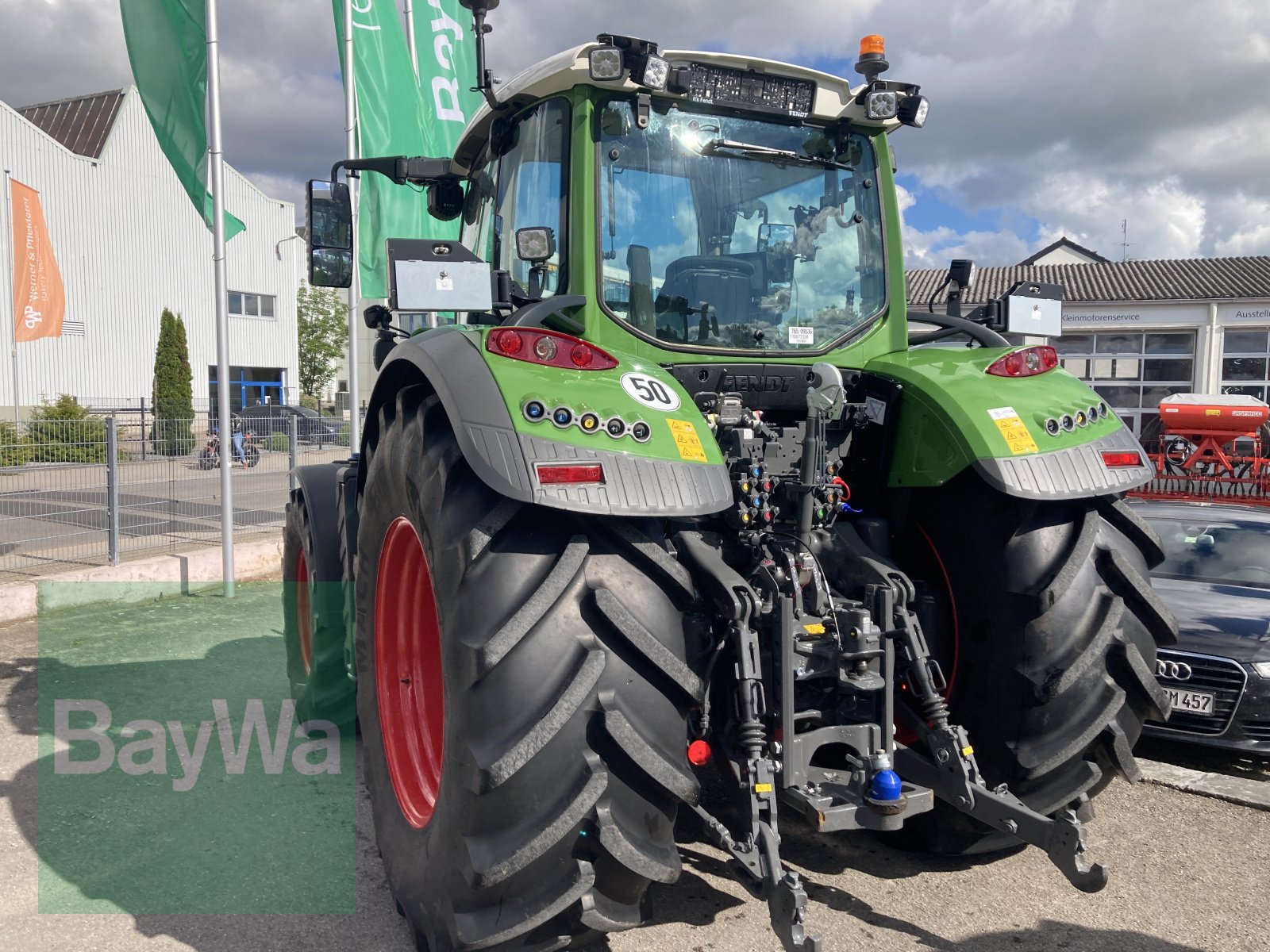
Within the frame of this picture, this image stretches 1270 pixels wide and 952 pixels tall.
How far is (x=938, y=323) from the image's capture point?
4.07 metres

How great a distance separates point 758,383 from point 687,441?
80 centimetres

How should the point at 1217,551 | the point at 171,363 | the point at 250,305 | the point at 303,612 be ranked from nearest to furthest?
the point at 303,612
the point at 1217,551
the point at 171,363
the point at 250,305

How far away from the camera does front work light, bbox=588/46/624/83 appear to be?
10.3 ft

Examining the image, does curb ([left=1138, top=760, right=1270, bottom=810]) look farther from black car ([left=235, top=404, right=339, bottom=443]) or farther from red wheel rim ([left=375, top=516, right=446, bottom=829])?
black car ([left=235, top=404, right=339, bottom=443])

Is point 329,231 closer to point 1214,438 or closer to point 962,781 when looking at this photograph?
point 962,781

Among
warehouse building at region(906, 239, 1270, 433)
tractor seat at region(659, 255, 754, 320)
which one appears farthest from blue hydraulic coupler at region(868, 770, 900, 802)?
warehouse building at region(906, 239, 1270, 433)

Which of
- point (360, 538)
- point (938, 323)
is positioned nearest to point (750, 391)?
point (938, 323)

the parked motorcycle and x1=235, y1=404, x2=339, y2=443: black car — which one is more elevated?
x1=235, y1=404, x2=339, y2=443: black car

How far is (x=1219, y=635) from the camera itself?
17.5 ft

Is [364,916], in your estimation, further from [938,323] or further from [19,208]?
[19,208]

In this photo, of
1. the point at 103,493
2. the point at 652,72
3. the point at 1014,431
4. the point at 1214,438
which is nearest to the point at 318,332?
the point at 1214,438

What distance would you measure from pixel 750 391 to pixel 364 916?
2087 millimetres

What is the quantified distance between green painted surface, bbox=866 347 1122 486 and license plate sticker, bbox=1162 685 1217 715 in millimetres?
2592

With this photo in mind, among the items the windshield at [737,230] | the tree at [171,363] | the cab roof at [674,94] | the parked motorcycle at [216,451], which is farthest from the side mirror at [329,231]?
the tree at [171,363]
